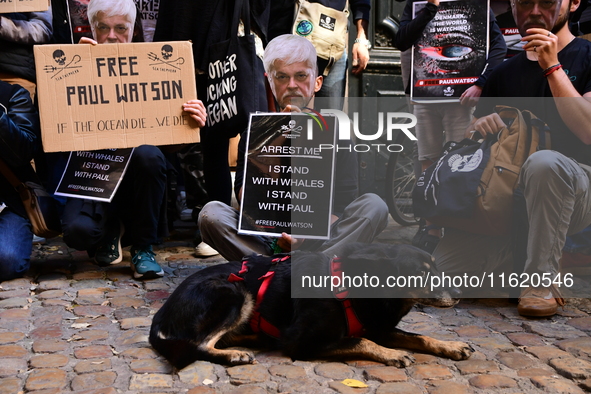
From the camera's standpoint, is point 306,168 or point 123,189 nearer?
point 306,168

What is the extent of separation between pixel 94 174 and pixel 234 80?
1110mm

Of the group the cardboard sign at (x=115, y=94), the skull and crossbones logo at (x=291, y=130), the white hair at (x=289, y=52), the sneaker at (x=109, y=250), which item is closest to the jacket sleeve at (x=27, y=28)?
the cardboard sign at (x=115, y=94)

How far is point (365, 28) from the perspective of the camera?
4.61m

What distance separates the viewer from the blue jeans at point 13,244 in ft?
12.8

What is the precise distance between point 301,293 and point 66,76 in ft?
6.61

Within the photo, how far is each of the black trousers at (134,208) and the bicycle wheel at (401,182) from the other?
234cm

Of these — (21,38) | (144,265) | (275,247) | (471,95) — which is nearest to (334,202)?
(275,247)

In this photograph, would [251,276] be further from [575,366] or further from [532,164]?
[532,164]

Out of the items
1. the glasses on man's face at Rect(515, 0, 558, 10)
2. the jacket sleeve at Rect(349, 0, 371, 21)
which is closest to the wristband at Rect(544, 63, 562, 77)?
the glasses on man's face at Rect(515, 0, 558, 10)

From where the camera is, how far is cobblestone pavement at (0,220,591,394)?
94.5 inches

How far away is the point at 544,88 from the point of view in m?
3.50

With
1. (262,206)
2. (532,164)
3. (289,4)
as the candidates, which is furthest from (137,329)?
(289,4)

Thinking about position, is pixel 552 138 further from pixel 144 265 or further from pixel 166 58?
pixel 144 265

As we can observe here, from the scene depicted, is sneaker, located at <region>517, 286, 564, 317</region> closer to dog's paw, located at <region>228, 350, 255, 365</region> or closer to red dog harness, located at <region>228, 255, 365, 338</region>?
red dog harness, located at <region>228, 255, 365, 338</region>
